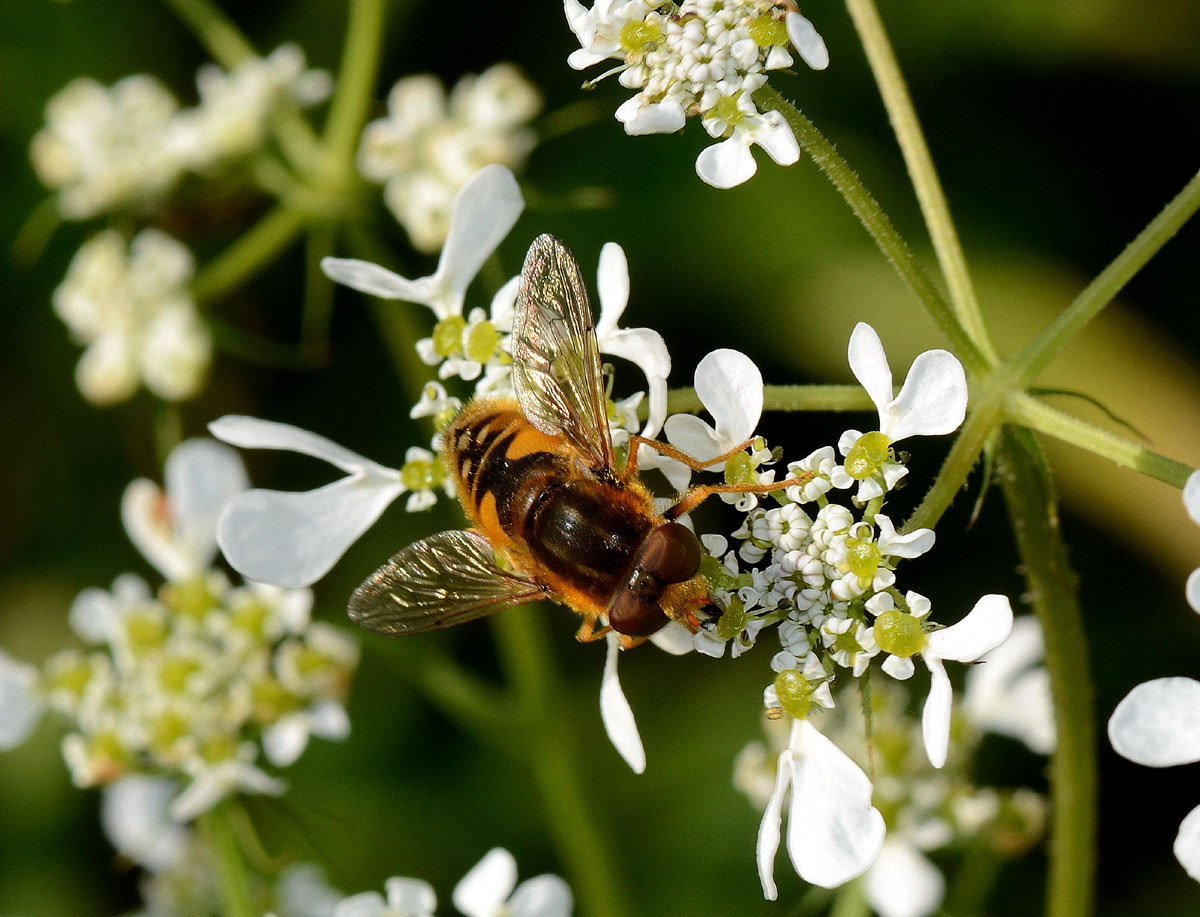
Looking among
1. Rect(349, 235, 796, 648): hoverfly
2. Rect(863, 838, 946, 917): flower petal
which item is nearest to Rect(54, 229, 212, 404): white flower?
Rect(349, 235, 796, 648): hoverfly

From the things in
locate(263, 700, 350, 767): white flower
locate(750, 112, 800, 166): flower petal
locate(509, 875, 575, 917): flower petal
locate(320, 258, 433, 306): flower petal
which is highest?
locate(320, 258, 433, 306): flower petal

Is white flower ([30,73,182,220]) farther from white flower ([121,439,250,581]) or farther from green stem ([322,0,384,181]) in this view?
white flower ([121,439,250,581])

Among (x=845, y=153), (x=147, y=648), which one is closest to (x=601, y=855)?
(x=147, y=648)

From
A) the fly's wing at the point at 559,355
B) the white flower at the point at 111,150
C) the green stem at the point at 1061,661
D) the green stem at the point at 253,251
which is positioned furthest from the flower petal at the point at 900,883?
the white flower at the point at 111,150

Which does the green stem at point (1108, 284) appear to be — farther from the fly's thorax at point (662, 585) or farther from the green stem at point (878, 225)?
the fly's thorax at point (662, 585)

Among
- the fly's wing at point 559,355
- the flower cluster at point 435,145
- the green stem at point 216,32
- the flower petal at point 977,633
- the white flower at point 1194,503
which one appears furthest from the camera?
the green stem at point 216,32

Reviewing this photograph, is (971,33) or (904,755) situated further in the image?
(971,33)

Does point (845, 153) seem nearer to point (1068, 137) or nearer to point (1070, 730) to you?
point (1068, 137)
